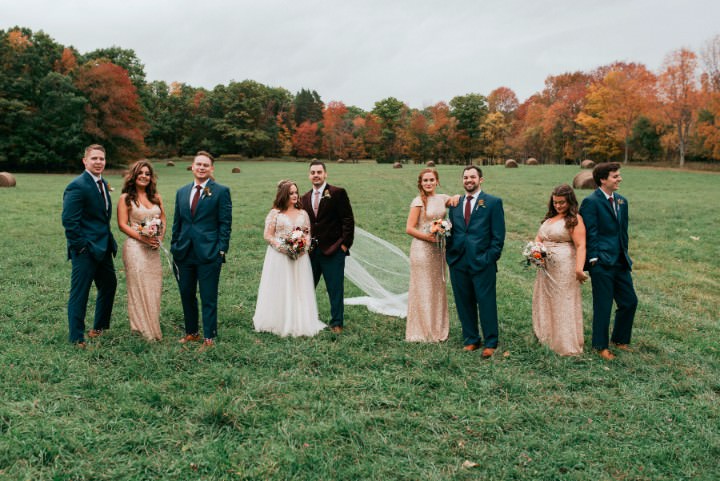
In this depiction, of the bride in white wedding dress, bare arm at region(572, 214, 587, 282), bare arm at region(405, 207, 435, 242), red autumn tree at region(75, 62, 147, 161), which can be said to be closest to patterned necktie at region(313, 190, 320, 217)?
the bride in white wedding dress

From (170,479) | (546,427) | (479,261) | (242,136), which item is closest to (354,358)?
(479,261)

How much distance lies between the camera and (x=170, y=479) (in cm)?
386

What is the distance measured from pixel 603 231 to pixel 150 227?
593 centimetres

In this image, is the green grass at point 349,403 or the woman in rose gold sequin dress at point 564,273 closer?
the green grass at point 349,403

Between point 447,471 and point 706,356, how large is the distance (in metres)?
4.75

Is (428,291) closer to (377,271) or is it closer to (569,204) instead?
(377,271)

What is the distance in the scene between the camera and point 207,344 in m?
6.64

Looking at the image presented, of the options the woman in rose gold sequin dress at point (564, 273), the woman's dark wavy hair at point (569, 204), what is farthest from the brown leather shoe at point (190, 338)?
the woman's dark wavy hair at point (569, 204)

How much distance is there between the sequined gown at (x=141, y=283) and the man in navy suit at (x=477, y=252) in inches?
162

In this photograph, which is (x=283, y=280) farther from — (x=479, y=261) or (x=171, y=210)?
(x=171, y=210)

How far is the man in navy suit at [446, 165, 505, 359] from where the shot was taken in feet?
21.4

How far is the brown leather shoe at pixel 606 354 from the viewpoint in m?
6.45

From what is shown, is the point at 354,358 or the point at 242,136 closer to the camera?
the point at 354,358

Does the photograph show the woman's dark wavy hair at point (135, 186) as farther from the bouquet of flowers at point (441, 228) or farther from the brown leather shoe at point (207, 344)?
the bouquet of flowers at point (441, 228)
